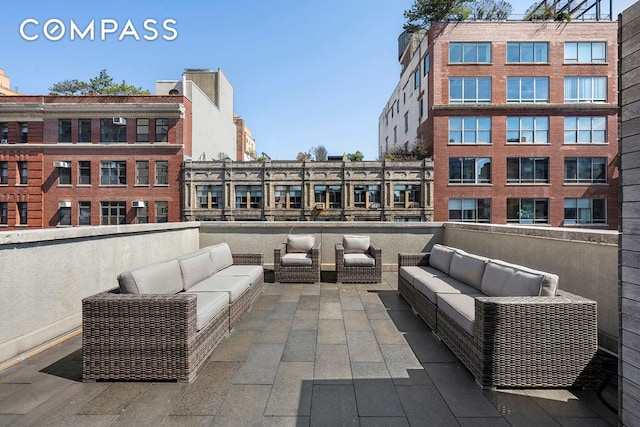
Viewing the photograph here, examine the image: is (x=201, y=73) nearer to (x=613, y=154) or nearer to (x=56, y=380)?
(x=56, y=380)

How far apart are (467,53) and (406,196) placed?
11855 mm

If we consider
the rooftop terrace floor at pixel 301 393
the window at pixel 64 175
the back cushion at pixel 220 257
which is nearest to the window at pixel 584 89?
the rooftop terrace floor at pixel 301 393

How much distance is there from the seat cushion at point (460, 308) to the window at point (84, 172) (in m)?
29.5

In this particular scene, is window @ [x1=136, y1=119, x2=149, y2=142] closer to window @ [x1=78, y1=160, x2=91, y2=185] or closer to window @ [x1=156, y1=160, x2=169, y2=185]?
window @ [x1=156, y1=160, x2=169, y2=185]

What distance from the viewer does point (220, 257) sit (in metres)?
5.57

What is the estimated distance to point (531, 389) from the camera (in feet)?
9.25

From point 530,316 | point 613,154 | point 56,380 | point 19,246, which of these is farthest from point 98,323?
point 613,154

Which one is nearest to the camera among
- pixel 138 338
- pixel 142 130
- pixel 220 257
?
pixel 138 338

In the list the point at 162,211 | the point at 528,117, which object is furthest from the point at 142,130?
the point at 528,117

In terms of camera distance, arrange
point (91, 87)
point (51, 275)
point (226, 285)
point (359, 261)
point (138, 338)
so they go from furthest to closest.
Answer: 1. point (91, 87)
2. point (359, 261)
3. point (226, 285)
4. point (51, 275)
5. point (138, 338)

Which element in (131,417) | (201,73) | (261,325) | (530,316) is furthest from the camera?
(201,73)

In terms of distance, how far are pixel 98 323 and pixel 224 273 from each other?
2.38 meters

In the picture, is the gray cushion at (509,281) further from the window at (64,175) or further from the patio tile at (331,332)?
the window at (64,175)

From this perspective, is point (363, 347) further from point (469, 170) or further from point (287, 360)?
point (469, 170)
